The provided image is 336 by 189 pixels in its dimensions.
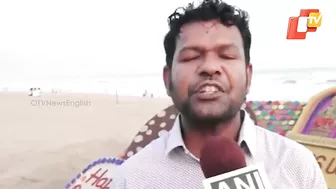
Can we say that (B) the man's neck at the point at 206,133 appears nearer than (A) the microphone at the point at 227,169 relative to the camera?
No

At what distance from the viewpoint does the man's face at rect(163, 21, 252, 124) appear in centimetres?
45

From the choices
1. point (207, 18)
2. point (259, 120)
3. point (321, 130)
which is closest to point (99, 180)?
point (259, 120)

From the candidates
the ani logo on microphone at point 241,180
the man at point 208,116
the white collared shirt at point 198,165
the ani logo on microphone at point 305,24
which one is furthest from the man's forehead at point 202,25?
the ani logo on microphone at point 305,24

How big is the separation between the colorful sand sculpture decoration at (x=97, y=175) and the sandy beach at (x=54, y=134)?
0.40 meters

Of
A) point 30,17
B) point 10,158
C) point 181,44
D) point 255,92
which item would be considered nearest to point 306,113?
point 255,92

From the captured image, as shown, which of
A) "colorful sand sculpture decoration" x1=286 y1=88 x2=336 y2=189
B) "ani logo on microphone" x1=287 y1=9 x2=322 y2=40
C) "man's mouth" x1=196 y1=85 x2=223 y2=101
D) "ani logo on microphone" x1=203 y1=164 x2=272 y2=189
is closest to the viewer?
"ani logo on microphone" x1=203 y1=164 x2=272 y2=189

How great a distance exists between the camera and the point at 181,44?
495 millimetres

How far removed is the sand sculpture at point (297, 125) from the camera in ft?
3.15

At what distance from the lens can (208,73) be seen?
455 millimetres

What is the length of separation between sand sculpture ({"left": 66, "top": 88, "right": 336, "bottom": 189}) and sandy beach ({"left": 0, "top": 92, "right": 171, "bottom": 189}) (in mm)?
430

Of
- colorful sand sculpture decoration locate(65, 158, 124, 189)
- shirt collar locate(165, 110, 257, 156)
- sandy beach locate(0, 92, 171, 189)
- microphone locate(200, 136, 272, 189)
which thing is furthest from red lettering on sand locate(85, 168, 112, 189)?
microphone locate(200, 136, 272, 189)

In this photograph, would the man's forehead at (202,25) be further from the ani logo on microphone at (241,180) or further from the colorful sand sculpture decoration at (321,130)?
the colorful sand sculpture decoration at (321,130)

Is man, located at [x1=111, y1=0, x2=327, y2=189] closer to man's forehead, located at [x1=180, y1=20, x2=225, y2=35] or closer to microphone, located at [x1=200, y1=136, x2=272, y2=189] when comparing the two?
man's forehead, located at [x1=180, y1=20, x2=225, y2=35]

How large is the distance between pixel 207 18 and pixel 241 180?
241mm
